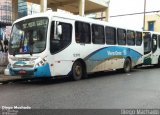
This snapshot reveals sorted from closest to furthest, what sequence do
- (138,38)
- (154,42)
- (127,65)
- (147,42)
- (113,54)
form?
(113,54)
(127,65)
(138,38)
(147,42)
(154,42)

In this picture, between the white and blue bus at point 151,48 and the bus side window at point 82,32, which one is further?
the white and blue bus at point 151,48

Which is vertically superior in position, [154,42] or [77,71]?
[154,42]

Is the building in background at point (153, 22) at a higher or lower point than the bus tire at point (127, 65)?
higher

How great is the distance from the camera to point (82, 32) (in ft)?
56.9

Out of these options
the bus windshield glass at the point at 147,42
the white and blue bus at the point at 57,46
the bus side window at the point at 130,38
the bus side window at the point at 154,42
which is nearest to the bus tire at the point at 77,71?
the white and blue bus at the point at 57,46

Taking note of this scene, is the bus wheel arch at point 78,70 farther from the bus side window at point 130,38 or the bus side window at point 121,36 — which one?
the bus side window at point 130,38

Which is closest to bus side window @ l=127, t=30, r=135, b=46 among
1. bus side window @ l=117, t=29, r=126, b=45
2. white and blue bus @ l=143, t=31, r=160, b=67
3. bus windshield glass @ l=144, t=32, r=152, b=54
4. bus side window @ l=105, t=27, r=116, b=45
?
bus side window @ l=117, t=29, r=126, b=45

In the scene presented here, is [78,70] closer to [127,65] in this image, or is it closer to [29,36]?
[29,36]

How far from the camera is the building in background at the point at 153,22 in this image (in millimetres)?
62531

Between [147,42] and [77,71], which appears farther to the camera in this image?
[147,42]

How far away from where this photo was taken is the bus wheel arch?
16484mm

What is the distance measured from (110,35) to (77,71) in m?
4.32

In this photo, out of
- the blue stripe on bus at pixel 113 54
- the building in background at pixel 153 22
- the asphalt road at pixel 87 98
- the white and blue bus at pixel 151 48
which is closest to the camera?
the asphalt road at pixel 87 98

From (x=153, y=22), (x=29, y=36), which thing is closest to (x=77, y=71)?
(x=29, y=36)
